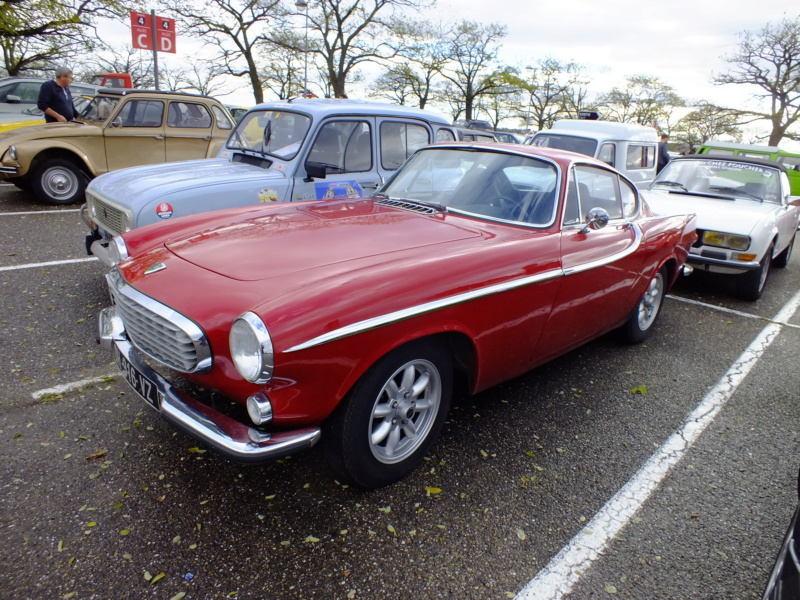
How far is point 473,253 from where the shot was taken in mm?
2693

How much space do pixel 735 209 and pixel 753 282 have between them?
0.89 metres

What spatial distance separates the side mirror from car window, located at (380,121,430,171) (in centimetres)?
274

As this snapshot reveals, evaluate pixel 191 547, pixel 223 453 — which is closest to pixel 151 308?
pixel 223 453

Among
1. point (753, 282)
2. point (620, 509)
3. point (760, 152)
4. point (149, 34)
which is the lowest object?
point (620, 509)

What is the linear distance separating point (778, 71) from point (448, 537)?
125 feet

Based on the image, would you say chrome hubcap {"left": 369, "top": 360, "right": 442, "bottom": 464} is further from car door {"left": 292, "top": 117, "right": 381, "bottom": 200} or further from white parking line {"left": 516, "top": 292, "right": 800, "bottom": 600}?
car door {"left": 292, "top": 117, "right": 381, "bottom": 200}

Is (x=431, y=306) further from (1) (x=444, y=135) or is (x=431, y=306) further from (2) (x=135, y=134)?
(2) (x=135, y=134)

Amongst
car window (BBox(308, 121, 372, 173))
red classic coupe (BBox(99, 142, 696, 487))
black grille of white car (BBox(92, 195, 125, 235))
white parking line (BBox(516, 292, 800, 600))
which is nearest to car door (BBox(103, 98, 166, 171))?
black grille of white car (BBox(92, 195, 125, 235))

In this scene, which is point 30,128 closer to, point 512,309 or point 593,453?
point 512,309

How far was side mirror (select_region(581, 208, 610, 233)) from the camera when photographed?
3.28 metres

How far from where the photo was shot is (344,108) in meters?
5.32

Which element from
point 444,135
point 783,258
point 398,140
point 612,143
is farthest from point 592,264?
point 612,143

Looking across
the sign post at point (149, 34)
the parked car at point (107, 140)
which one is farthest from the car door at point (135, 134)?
the sign post at point (149, 34)

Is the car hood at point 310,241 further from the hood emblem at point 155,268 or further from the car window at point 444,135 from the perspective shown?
the car window at point 444,135
